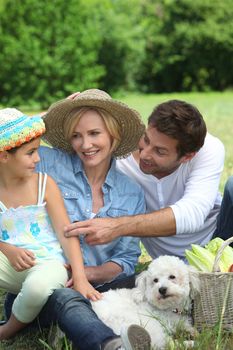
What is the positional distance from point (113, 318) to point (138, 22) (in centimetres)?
3772

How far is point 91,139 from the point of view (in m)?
4.05

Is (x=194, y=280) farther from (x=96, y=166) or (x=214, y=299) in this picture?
(x=96, y=166)

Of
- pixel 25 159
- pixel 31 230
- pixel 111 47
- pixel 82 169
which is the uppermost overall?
pixel 25 159

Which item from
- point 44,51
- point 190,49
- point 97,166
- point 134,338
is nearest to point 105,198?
point 97,166

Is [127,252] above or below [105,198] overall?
below

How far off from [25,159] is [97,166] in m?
0.54

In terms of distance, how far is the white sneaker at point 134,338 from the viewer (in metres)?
3.12

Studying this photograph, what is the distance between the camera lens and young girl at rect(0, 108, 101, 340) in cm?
366

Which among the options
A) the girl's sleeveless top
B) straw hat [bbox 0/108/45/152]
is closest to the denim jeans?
the girl's sleeveless top

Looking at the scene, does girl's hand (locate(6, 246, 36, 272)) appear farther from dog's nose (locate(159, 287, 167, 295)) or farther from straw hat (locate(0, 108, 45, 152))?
dog's nose (locate(159, 287, 167, 295))

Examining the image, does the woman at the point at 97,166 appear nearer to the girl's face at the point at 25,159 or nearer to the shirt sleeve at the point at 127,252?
the shirt sleeve at the point at 127,252

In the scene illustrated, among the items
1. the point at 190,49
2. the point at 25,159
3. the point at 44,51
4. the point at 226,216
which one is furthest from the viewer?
the point at 190,49

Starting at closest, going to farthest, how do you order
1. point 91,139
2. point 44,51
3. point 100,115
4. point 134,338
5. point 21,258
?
point 134,338 < point 21,258 < point 91,139 < point 100,115 < point 44,51

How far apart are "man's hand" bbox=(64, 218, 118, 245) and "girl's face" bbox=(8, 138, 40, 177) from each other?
38 cm
